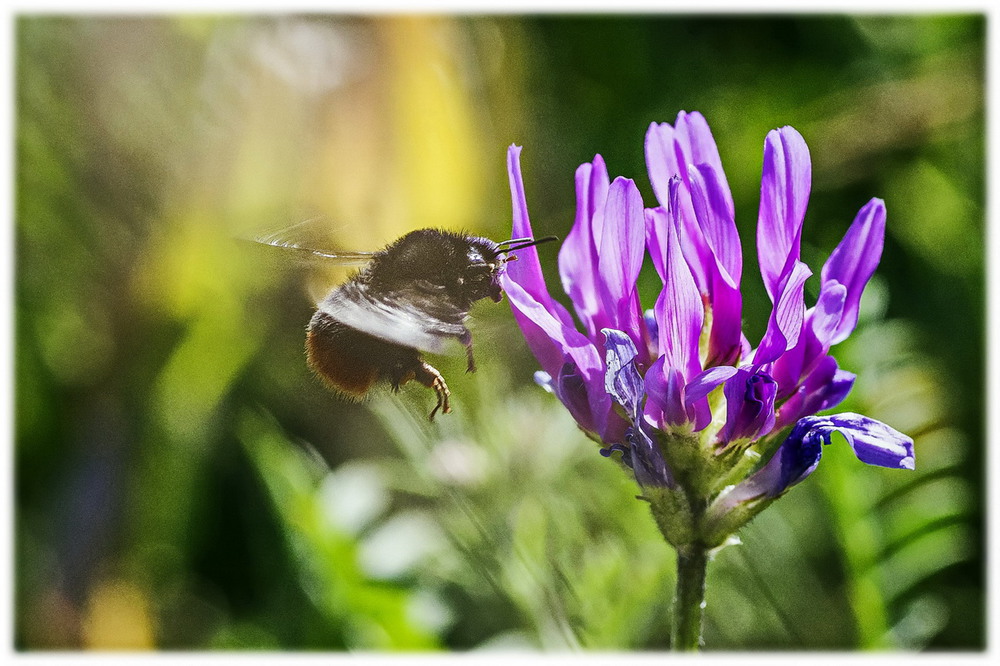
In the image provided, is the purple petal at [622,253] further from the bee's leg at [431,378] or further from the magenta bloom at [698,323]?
the bee's leg at [431,378]

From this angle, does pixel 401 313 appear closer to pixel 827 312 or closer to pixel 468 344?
pixel 468 344

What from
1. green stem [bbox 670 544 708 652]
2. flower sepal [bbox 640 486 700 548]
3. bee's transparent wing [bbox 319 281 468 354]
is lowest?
green stem [bbox 670 544 708 652]

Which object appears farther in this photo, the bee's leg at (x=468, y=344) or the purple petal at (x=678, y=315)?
the bee's leg at (x=468, y=344)

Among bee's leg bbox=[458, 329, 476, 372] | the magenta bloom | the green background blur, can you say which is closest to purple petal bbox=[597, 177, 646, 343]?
the magenta bloom

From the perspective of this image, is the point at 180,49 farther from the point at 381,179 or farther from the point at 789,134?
the point at 789,134

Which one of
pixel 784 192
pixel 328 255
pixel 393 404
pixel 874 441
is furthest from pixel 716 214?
pixel 393 404

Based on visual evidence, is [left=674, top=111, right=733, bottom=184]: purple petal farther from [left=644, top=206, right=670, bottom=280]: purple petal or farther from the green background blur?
the green background blur

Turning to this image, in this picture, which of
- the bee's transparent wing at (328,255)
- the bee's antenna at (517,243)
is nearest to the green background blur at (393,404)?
the bee's transparent wing at (328,255)
